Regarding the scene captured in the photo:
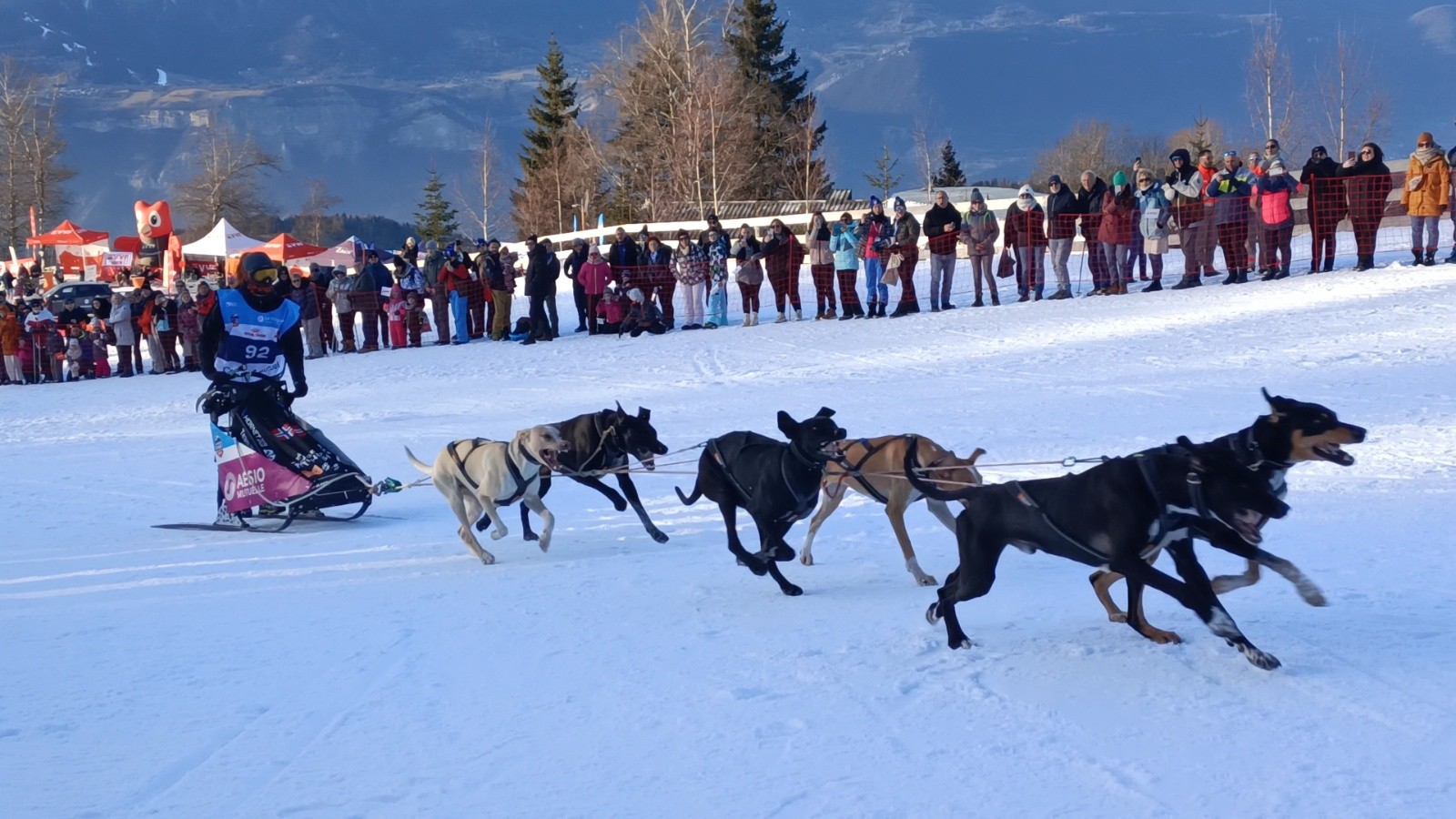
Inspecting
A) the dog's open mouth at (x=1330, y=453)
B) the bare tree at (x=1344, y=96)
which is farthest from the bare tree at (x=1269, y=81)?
the dog's open mouth at (x=1330, y=453)

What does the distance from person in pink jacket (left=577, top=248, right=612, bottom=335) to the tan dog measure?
13419 millimetres

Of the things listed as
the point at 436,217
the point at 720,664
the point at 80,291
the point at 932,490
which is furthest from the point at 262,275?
the point at 436,217

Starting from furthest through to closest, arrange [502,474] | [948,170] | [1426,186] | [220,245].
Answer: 1. [948,170]
2. [220,245]
3. [1426,186]
4. [502,474]

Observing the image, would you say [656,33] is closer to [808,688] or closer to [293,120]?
[808,688]

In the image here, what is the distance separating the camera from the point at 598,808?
3740 millimetres

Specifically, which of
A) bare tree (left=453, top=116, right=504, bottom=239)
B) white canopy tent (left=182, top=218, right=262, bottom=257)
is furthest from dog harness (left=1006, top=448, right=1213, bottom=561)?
bare tree (left=453, top=116, right=504, bottom=239)

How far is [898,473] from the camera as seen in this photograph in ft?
21.1

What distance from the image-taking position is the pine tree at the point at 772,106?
4844 cm

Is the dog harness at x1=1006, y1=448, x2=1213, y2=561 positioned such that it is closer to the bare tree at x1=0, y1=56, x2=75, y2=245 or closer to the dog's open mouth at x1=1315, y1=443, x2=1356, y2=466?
the dog's open mouth at x1=1315, y1=443, x2=1356, y2=466

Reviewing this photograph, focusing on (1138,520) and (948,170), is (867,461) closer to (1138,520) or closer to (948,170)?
(1138,520)

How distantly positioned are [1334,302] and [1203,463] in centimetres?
1089

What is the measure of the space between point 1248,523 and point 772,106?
4607 centimetres

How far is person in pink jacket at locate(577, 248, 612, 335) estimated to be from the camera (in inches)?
779

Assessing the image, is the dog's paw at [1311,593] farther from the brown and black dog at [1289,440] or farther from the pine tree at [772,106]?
the pine tree at [772,106]
